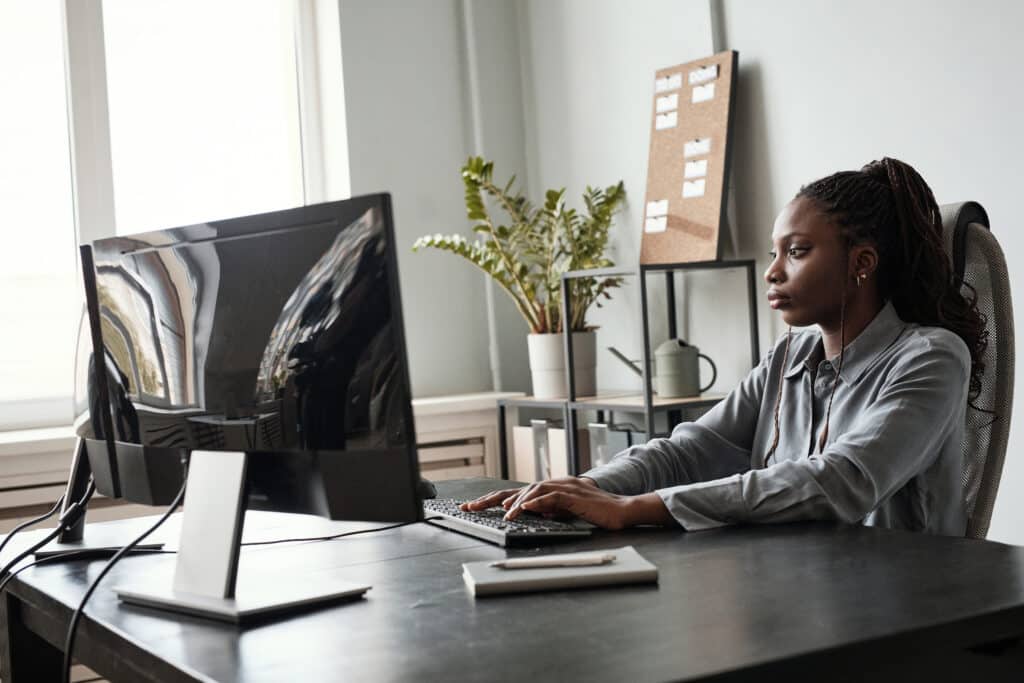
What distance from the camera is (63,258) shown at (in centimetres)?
360

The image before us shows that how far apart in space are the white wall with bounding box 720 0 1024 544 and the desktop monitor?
5.80 feet

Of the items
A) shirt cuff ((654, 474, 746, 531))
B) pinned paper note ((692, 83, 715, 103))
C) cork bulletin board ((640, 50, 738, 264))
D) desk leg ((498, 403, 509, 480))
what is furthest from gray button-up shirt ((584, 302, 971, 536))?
desk leg ((498, 403, 509, 480))

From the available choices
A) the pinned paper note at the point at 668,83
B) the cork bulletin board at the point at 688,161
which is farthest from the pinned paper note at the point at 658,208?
the pinned paper note at the point at 668,83

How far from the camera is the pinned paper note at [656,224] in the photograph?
3281 mm

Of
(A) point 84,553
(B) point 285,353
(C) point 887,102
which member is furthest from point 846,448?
(C) point 887,102

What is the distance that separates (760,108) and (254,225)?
6.96ft

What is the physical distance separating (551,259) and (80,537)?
2.05 metres

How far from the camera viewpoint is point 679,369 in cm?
313

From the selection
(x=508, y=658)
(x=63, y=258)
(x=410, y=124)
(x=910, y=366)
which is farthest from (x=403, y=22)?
(x=508, y=658)

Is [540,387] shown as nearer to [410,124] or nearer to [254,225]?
[410,124]

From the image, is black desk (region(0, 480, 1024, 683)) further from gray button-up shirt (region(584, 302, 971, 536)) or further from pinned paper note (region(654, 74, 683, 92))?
pinned paper note (region(654, 74, 683, 92))

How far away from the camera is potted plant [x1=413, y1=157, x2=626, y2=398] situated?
11.5ft

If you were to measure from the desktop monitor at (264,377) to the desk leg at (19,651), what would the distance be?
314 mm

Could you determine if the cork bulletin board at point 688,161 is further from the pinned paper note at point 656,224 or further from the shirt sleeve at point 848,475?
the shirt sleeve at point 848,475
